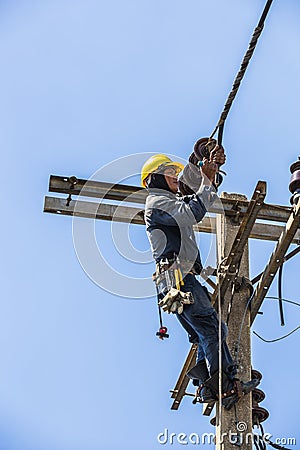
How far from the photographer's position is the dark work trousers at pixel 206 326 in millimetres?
7500

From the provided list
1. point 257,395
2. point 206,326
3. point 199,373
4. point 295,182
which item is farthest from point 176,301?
point 295,182

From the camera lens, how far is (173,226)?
786cm

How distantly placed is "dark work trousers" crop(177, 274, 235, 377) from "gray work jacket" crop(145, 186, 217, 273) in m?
0.21

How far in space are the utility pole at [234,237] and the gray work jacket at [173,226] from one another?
1.09ft

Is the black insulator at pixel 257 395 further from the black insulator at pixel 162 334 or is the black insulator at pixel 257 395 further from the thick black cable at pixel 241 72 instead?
the thick black cable at pixel 241 72

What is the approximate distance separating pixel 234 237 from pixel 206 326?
967 millimetres

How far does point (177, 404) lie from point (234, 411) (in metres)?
1.07

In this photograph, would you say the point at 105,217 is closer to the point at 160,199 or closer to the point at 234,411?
the point at 160,199

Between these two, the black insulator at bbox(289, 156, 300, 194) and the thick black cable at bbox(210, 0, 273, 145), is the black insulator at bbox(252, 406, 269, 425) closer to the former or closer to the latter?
the black insulator at bbox(289, 156, 300, 194)

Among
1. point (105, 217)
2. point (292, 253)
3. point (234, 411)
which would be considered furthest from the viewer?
point (105, 217)

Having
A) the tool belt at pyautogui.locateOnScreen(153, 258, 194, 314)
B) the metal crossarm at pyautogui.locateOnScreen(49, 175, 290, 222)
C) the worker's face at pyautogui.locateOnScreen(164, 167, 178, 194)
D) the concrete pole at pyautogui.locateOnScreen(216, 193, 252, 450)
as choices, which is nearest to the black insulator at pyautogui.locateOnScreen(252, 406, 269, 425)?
the concrete pole at pyautogui.locateOnScreen(216, 193, 252, 450)

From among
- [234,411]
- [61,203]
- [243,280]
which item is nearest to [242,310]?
[243,280]

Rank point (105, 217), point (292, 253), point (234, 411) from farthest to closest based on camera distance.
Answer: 1. point (105, 217)
2. point (292, 253)
3. point (234, 411)

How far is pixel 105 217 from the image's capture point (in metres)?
8.55
